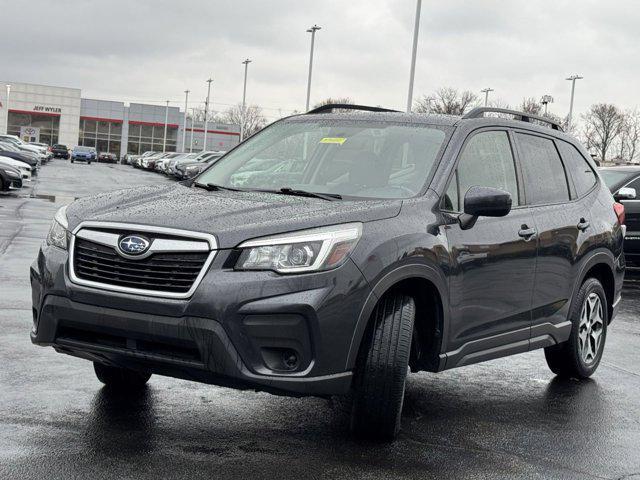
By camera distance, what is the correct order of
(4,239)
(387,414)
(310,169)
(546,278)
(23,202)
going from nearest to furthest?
(387,414) → (310,169) → (546,278) → (4,239) → (23,202)

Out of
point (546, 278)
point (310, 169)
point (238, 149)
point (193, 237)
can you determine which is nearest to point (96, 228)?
point (193, 237)

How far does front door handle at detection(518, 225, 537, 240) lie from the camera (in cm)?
592

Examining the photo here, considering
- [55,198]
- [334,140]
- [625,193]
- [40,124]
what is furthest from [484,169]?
[40,124]

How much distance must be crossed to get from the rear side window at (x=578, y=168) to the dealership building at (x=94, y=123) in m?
103

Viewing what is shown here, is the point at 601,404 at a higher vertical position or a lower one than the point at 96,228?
lower

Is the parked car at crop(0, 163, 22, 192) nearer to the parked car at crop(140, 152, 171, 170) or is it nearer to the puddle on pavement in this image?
the puddle on pavement

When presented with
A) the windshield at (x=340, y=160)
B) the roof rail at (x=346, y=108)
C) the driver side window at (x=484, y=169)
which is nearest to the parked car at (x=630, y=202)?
the roof rail at (x=346, y=108)

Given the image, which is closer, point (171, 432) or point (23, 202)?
point (171, 432)

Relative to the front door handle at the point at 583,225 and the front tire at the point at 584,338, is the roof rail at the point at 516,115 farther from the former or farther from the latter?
the front tire at the point at 584,338

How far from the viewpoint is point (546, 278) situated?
6223 millimetres

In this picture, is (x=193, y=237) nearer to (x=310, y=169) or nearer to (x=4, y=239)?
(x=310, y=169)

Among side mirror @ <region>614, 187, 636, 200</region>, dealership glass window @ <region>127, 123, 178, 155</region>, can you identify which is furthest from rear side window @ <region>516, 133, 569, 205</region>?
dealership glass window @ <region>127, 123, 178, 155</region>

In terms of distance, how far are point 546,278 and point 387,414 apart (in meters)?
1.85

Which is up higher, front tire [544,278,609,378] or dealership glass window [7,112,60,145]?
dealership glass window [7,112,60,145]
